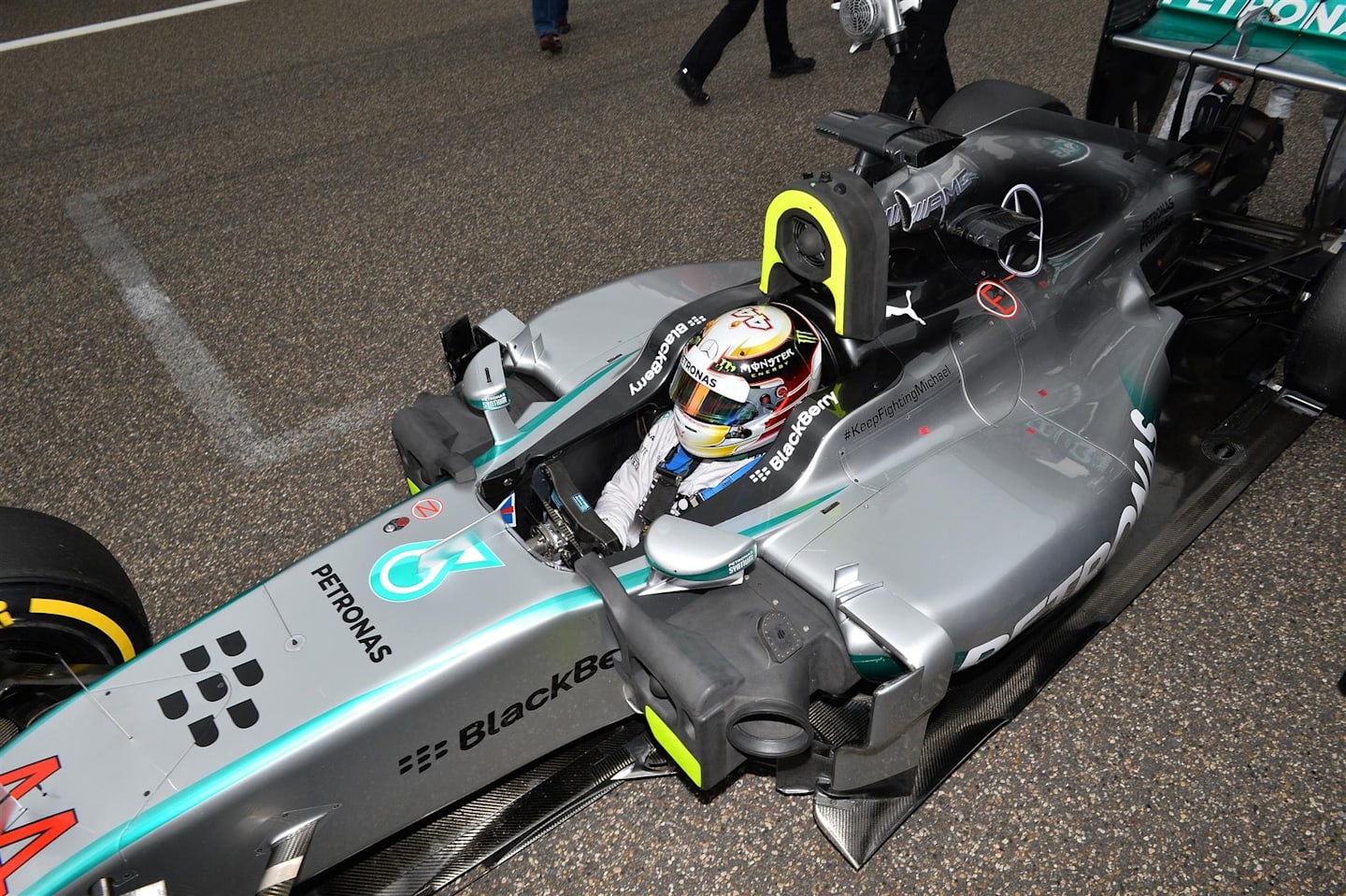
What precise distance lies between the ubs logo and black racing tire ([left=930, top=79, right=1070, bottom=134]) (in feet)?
11.0

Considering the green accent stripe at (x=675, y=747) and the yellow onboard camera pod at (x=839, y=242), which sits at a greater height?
the yellow onboard camera pod at (x=839, y=242)

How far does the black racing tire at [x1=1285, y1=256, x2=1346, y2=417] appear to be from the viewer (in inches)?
128

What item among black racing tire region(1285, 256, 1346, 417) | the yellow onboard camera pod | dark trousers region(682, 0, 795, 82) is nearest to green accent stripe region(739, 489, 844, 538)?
the yellow onboard camera pod

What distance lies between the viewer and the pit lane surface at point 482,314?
2.73m

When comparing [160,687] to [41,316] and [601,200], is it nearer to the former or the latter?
[41,316]

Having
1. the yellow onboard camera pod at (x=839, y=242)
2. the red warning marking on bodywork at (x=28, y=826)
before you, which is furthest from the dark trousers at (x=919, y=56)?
the red warning marking on bodywork at (x=28, y=826)

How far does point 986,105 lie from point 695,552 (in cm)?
281

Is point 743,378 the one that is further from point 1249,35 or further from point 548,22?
point 548,22

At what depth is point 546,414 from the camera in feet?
10.3

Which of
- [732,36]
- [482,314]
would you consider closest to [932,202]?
[482,314]

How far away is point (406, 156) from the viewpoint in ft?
20.3

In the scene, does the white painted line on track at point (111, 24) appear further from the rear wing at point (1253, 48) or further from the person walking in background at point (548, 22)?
the rear wing at point (1253, 48)

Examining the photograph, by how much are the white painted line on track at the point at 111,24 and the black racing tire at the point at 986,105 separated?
6.97m

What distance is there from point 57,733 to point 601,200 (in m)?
4.02
